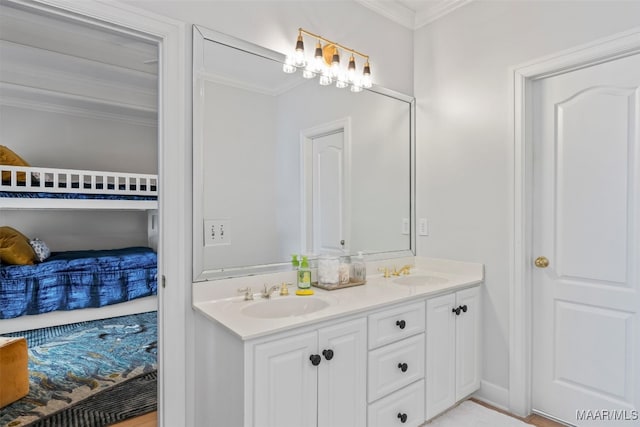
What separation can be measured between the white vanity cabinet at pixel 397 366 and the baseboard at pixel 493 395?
0.59m

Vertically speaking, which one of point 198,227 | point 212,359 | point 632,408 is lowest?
point 632,408

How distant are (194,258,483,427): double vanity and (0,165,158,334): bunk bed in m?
2.92

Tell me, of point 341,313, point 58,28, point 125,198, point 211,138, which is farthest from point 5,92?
point 341,313

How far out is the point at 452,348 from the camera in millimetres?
1977

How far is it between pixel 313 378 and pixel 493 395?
1.40 meters

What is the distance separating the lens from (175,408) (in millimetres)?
1577

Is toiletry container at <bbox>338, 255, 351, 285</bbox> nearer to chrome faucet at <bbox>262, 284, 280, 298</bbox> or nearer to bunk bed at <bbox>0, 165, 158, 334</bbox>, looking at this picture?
chrome faucet at <bbox>262, 284, 280, 298</bbox>

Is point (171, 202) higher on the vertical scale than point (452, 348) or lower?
higher

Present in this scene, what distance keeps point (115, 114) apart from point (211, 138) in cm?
385

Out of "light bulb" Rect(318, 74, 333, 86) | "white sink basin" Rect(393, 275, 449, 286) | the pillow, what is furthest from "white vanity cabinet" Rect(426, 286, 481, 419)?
the pillow

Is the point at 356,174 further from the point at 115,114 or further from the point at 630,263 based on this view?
the point at 115,114

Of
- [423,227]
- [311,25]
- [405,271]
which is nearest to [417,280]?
[405,271]

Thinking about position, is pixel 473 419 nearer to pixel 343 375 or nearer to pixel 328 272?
pixel 343 375

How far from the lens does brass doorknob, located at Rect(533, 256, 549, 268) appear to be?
200 cm
